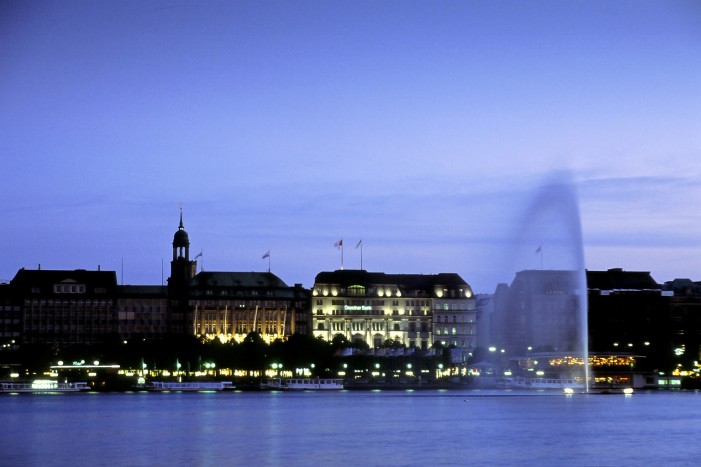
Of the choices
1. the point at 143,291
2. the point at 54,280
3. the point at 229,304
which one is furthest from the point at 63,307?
the point at 229,304

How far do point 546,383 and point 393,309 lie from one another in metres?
42.3

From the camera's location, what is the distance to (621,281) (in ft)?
594

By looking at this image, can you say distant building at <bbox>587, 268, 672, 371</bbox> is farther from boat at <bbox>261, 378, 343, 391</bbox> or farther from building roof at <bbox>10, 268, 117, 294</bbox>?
building roof at <bbox>10, 268, 117, 294</bbox>

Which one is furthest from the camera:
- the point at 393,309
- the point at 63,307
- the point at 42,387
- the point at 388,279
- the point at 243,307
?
the point at 388,279

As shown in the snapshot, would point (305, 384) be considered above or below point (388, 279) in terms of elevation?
below

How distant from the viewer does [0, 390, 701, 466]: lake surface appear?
58.7m

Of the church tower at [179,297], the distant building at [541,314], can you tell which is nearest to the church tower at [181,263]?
the church tower at [179,297]

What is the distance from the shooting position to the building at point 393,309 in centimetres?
17825

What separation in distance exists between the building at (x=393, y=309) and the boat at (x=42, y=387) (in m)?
40.3

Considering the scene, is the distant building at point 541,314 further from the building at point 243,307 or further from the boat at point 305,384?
the boat at point 305,384

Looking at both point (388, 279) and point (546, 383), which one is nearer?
point (546, 383)

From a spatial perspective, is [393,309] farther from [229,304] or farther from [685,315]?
[685,315]

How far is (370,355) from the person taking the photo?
528 ft

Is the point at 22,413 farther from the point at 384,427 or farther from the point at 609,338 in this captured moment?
the point at 609,338
